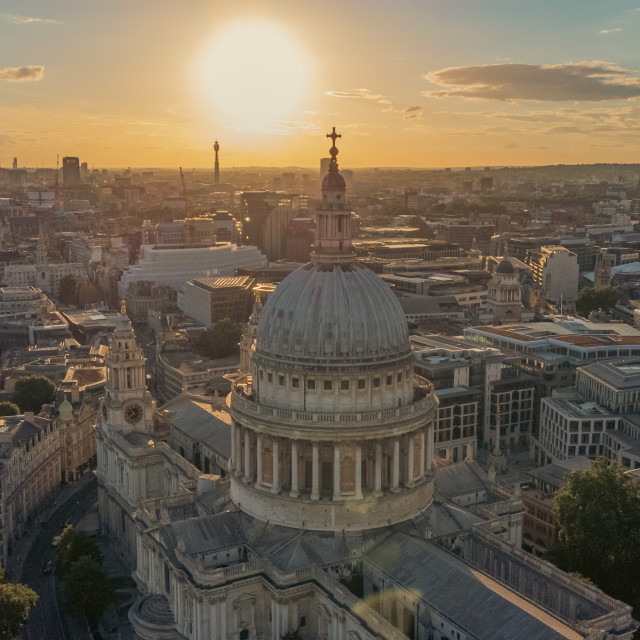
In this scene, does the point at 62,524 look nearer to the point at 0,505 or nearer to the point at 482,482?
the point at 0,505

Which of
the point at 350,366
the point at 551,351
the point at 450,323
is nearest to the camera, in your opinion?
the point at 350,366

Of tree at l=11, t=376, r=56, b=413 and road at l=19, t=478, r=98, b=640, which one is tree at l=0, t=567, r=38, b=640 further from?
tree at l=11, t=376, r=56, b=413

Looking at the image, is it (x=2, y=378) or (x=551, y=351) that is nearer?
(x=551, y=351)

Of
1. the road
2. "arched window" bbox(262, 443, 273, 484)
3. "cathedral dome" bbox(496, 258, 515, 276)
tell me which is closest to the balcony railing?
"arched window" bbox(262, 443, 273, 484)

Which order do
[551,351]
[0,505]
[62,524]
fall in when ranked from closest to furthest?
[0,505] < [62,524] < [551,351]

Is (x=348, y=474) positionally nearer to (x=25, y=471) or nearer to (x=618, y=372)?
(x=25, y=471)

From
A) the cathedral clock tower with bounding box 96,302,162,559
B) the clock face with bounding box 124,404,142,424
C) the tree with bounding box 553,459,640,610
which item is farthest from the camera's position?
the clock face with bounding box 124,404,142,424

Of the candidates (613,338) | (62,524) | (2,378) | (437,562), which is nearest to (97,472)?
(62,524)

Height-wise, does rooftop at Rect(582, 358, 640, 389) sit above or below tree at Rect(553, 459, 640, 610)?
above
